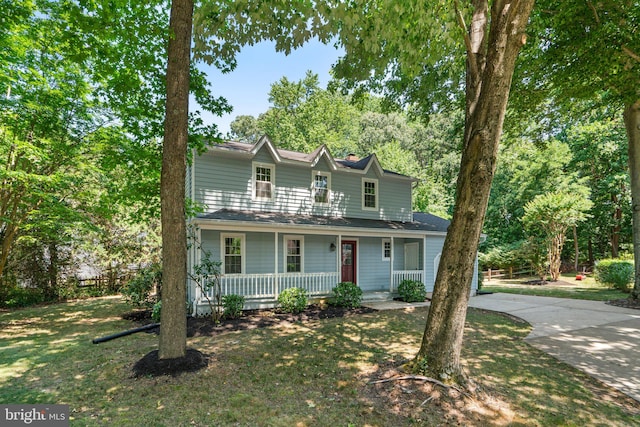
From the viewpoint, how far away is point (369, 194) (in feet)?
47.4

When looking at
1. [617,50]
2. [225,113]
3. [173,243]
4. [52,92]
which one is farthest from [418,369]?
[52,92]

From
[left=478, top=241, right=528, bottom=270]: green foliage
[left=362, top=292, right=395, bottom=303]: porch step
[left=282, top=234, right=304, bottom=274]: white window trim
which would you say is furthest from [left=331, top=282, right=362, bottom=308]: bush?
[left=478, top=241, right=528, bottom=270]: green foliage

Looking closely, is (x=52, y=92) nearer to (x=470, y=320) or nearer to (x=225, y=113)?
(x=225, y=113)

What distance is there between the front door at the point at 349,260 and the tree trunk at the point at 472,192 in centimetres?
853

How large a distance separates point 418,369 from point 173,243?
4316 mm

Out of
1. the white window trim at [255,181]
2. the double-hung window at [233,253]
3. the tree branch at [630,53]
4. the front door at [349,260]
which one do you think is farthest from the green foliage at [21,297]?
the tree branch at [630,53]

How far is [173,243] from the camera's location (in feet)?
17.3

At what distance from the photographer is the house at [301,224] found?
10617 mm

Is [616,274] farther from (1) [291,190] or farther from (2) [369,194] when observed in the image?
(1) [291,190]

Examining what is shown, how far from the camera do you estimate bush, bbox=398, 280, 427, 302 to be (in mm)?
12430

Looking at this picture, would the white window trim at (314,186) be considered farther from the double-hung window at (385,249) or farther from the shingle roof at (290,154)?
the double-hung window at (385,249)

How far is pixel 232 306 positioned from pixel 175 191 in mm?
5167

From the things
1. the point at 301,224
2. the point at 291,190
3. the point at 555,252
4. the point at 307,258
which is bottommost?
the point at 555,252

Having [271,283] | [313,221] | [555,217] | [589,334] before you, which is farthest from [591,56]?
[271,283]
